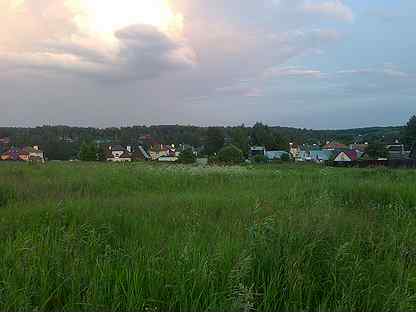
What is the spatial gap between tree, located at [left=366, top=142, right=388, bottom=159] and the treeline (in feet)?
42.0

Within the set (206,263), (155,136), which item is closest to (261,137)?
(155,136)

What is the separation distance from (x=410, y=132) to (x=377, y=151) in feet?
55.0

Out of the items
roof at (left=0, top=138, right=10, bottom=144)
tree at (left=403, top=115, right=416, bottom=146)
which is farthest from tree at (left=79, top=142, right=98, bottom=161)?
tree at (left=403, top=115, right=416, bottom=146)

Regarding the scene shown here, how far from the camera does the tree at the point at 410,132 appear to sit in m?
69.8

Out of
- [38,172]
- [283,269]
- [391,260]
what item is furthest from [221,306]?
[38,172]

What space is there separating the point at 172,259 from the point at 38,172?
10786 mm

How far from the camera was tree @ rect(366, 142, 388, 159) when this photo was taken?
5878 centimetres

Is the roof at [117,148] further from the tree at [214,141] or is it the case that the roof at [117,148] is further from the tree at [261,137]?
the tree at [261,137]

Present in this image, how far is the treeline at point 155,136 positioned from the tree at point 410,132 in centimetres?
28

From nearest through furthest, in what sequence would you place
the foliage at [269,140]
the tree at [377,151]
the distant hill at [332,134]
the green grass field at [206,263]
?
the green grass field at [206,263] → the tree at [377,151] → the foliage at [269,140] → the distant hill at [332,134]

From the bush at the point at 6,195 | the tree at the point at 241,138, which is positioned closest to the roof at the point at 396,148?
the tree at the point at 241,138

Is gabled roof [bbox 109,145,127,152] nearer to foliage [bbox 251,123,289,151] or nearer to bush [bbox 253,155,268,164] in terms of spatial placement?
bush [bbox 253,155,268,164]

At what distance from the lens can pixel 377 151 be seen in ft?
194

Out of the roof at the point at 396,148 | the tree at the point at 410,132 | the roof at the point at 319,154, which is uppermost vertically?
the tree at the point at 410,132
